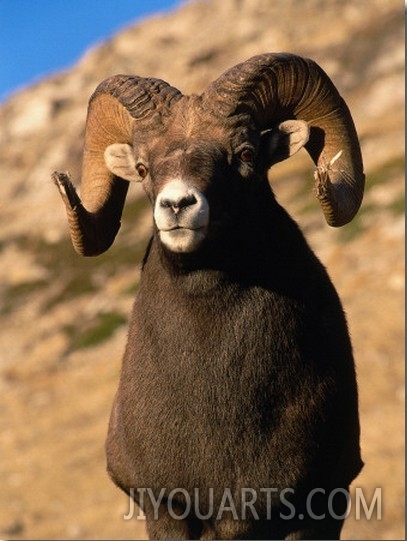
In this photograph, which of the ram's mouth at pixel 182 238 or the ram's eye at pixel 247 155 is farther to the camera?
the ram's eye at pixel 247 155

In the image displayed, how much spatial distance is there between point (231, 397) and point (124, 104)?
292cm

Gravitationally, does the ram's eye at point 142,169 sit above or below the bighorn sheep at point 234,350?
above

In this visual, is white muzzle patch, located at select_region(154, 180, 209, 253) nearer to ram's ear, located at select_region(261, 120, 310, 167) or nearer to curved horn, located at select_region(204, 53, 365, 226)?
curved horn, located at select_region(204, 53, 365, 226)

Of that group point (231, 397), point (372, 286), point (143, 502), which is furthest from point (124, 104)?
point (372, 286)

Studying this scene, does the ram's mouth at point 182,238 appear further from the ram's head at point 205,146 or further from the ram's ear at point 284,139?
the ram's ear at point 284,139

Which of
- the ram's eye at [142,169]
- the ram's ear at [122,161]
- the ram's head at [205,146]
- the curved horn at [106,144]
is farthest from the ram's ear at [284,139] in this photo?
the ram's ear at [122,161]

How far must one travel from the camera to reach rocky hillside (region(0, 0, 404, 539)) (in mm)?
24844

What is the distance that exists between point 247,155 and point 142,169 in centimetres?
101

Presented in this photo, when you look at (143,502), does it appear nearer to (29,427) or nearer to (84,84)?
(29,427)

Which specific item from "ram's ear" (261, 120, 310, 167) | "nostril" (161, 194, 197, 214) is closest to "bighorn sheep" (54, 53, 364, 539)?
"ram's ear" (261, 120, 310, 167)

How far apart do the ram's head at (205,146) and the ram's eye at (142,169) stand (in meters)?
0.01

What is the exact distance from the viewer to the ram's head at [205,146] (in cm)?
881

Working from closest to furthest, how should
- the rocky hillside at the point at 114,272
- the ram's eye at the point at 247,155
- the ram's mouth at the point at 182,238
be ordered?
1. the ram's mouth at the point at 182,238
2. the ram's eye at the point at 247,155
3. the rocky hillside at the point at 114,272

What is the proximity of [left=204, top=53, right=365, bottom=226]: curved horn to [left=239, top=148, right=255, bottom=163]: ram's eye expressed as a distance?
1.22 feet
